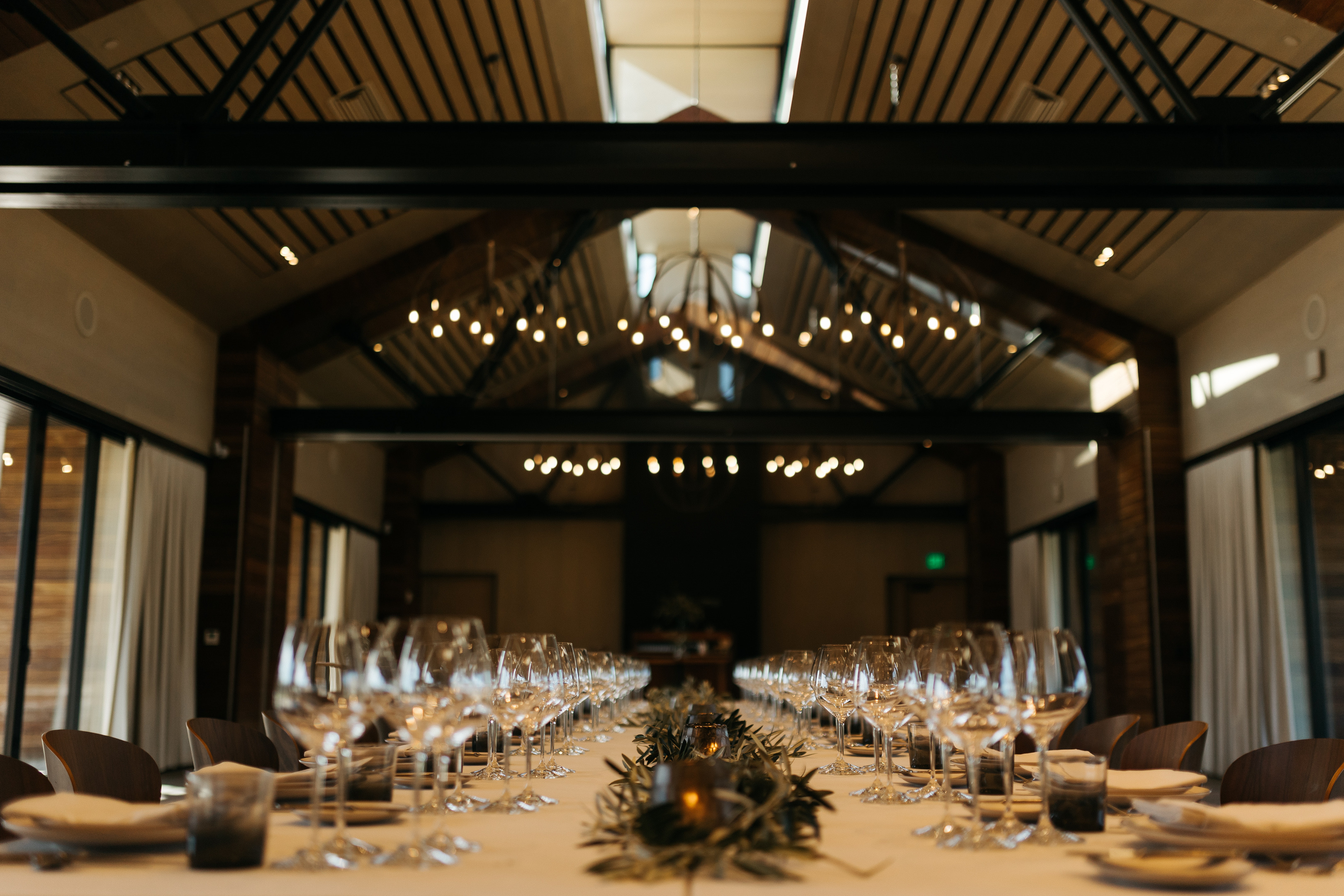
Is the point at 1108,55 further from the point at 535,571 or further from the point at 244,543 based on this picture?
the point at 535,571

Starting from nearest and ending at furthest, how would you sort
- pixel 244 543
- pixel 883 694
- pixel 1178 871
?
pixel 1178 871
pixel 883 694
pixel 244 543

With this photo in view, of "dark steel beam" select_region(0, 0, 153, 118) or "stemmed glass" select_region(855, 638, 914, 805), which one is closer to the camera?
"stemmed glass" select_region(855, 638, 914, 805)

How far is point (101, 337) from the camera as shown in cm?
796

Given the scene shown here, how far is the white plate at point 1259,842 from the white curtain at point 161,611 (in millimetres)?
8203

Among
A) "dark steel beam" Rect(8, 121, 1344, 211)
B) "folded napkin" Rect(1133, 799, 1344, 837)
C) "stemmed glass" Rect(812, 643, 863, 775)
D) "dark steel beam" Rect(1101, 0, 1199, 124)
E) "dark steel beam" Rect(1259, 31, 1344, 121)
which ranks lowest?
"folded napkin" Rect(1133, 799, 1344, 837)

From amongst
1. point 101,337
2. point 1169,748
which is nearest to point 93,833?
point 1169,748

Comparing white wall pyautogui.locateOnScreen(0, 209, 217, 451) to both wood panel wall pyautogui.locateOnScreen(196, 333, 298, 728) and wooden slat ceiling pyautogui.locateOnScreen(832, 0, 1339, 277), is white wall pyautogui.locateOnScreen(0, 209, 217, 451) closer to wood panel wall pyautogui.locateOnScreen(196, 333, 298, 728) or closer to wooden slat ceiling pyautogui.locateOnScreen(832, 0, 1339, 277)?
wood panel wall pyautogui.locateOnScreen(196, 333, 298, 728)

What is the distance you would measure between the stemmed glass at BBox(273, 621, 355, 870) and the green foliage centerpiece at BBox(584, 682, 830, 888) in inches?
15.4

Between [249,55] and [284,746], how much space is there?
3.22m

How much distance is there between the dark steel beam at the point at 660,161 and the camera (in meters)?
4.77

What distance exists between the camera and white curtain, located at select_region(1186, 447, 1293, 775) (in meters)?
8.23

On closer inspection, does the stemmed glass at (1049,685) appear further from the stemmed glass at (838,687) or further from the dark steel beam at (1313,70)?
the dark steel beam at (1313,70)

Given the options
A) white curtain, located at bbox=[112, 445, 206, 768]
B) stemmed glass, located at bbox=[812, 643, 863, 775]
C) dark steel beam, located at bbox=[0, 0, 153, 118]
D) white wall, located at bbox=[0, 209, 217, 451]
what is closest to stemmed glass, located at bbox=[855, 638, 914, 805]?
stemmed glass, located at bbox=[812, 643, 863, 775]

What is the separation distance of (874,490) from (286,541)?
9306mm
